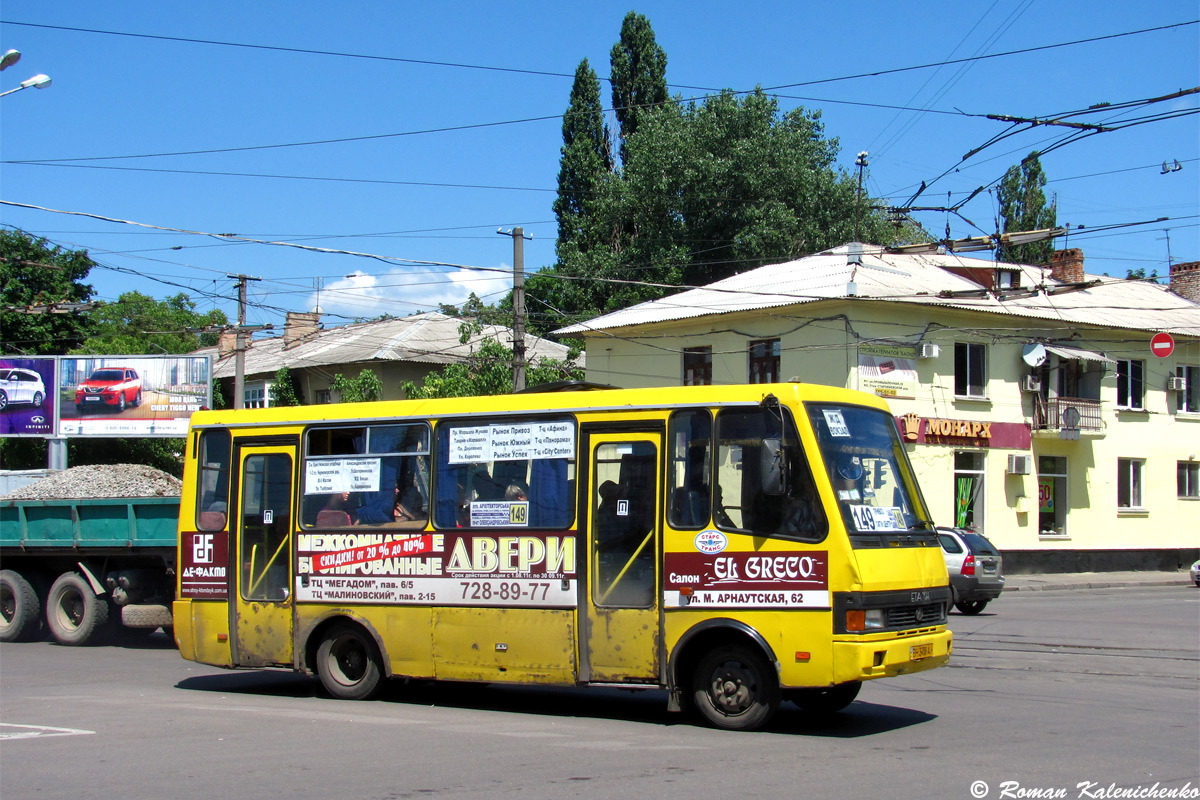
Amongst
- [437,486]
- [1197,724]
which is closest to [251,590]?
[437,486]

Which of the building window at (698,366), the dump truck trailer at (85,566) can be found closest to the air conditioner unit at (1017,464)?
the building window at (698,366)

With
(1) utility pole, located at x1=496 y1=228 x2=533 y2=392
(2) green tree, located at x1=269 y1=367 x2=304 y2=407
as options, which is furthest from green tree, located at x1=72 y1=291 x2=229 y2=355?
(1) utility pole, located at x1=496 y1=228 x2=533 y2=392

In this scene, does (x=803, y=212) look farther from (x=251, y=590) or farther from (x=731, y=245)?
(x=251, y=590)

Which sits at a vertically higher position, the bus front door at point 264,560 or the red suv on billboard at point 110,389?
the red suv on billboard at point 110,389

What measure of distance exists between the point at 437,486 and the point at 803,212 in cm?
3687

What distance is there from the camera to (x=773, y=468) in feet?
27.9

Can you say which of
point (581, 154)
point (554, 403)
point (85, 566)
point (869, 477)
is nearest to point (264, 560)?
point (554, 403)

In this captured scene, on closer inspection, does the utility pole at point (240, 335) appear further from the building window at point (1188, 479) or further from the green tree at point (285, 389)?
the building window at point (1188, 479)

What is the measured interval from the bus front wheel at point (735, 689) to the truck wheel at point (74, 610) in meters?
9.86

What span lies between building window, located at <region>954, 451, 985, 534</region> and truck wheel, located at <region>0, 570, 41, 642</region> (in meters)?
24.2

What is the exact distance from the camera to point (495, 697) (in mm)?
11344

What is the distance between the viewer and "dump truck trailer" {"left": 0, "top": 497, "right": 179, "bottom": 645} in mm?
14719

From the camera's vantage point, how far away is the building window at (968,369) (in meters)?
32.6

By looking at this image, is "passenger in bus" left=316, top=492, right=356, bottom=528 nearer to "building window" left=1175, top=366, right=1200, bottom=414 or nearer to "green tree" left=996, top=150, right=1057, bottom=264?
"building window" left=1175, top=366, right=1200, bottom=414
